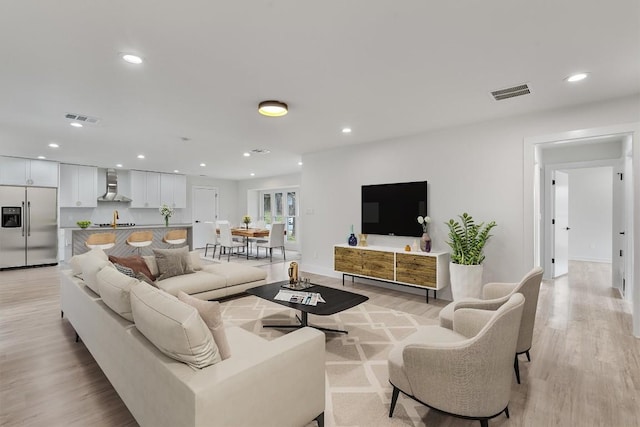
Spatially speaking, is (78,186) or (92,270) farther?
(78,186)

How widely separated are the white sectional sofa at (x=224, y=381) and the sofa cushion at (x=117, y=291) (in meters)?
0.01

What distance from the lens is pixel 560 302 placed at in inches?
169

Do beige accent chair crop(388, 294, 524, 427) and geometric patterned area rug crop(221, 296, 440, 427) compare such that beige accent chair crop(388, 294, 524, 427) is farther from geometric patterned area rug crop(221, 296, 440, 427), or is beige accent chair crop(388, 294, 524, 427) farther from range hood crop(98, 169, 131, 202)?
range hood crop(98, 169, 131, 202)

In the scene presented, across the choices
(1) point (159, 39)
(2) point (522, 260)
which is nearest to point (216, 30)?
(1) point (159, 39)

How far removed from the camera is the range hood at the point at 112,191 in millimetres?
8461

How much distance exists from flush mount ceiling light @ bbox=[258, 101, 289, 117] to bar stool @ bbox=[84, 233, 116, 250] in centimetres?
416

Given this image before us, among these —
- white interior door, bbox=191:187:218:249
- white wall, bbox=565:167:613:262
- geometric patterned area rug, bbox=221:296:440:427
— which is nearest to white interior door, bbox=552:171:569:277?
white wall, bbox=565:167:613:262

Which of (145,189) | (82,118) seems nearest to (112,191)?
(145,189)

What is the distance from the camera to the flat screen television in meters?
4.80

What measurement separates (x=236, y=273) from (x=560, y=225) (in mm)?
6007

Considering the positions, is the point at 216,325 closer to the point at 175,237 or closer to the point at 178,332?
the point at 178,332

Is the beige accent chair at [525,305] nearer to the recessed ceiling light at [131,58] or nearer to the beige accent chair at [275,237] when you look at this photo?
the recessed ceiling light at [131,58]

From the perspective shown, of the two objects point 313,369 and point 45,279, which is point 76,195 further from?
point 313,369

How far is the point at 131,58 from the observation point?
2.46 m
